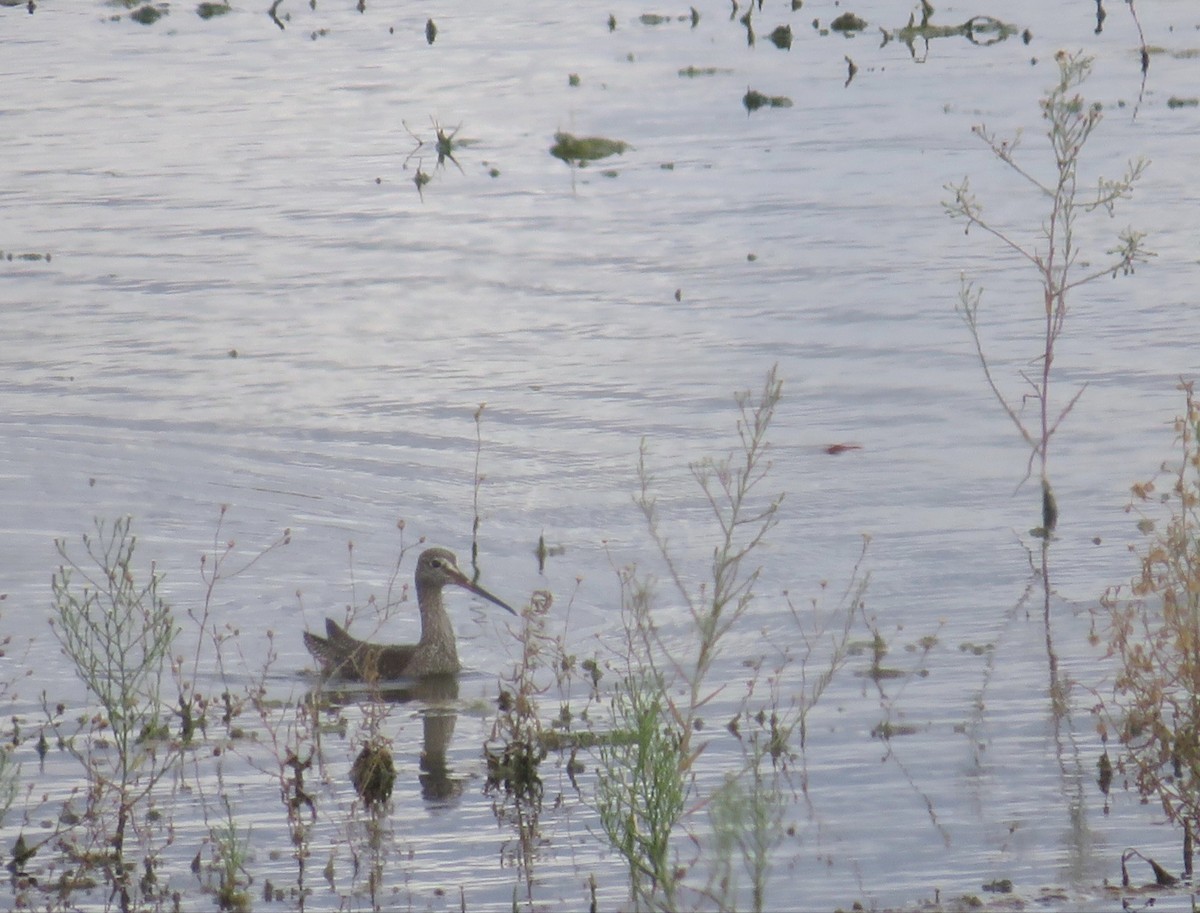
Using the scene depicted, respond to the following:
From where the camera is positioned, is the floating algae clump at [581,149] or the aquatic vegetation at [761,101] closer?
the floating algae clump at [581,149]

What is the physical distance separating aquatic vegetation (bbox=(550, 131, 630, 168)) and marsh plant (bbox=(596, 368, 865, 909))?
12.5 meters

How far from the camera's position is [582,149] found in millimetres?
26219

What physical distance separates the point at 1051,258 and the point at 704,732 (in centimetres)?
409

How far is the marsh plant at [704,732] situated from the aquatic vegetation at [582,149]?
493 inches

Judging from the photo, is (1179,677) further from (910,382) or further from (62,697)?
(910,382)

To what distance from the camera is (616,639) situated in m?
11.2

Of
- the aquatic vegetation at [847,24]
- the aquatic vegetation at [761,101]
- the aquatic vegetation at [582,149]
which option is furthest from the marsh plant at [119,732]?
the aquatic vegetation at [847,24]

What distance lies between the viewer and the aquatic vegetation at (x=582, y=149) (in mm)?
26172

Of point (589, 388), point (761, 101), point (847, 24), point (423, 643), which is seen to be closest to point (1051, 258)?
→ point (423, 643)

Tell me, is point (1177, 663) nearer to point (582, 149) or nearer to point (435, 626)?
point (435, 626)

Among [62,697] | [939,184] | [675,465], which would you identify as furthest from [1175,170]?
[62,697]

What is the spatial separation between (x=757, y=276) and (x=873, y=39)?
1600 cm

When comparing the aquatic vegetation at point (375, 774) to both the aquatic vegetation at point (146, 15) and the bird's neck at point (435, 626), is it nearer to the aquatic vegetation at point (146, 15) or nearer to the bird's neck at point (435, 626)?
the bird's neck at point (435, 626)

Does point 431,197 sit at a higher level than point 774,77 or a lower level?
lower
